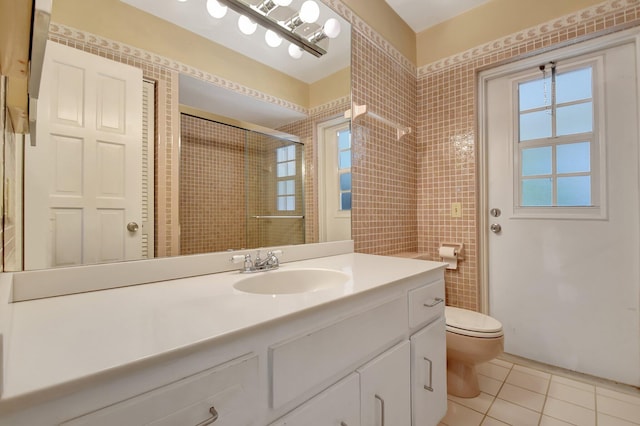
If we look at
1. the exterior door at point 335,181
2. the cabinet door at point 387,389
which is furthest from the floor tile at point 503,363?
the exterior door at point 335,181

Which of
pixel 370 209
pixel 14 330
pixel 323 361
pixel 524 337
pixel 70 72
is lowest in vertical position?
pixel 524 337

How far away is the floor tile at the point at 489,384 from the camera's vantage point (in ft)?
5.27

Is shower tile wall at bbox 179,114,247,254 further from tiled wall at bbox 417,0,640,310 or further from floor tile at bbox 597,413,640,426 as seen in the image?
floor tile at bbox 597,413,640,426

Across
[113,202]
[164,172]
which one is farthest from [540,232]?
[113,202]

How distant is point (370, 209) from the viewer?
1.81m

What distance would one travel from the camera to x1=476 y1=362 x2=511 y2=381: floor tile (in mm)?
1743

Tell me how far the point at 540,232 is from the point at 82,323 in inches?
88.4

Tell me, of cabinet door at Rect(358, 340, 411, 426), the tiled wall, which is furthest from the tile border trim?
cabinet door at Rect(358, 340, 411, 426)

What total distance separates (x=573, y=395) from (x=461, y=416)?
67cm

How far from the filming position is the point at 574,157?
1.73m

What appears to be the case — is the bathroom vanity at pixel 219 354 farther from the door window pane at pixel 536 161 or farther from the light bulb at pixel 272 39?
the door window pane at pixel 536 161

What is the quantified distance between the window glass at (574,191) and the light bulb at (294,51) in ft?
5.55

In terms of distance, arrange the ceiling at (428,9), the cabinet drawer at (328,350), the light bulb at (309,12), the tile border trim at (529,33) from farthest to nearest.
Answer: the ceiling at (428,9) → the tile border trim at (529,33) → the light bulb at (309,12) → the cabinet drawer at (328,350)

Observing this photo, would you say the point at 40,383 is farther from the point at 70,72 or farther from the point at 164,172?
the point at 70,72
